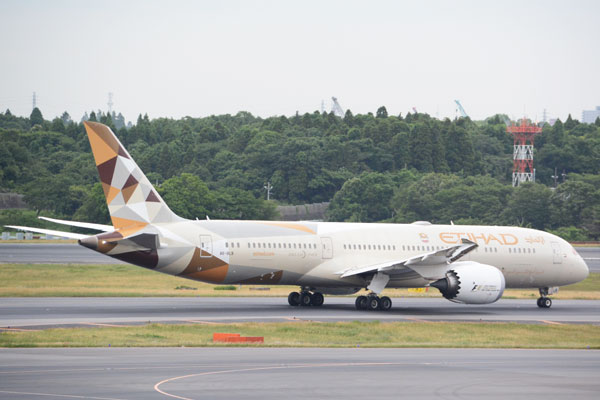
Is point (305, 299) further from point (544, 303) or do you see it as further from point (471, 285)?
point (544, 303)

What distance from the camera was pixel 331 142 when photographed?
146 m

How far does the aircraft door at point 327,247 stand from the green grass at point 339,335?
716 cm

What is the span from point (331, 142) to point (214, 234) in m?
108

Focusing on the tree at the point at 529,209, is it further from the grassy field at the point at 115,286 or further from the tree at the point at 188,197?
the grassy field at the point at 115,286

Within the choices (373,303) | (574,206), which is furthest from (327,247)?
(574,206)

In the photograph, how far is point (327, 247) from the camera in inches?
1645

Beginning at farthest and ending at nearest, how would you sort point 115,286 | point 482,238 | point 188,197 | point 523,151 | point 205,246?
point 523,151, point 188,197, point 115,286, point 482,238, point 205,246

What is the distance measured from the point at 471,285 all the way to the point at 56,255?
48.5 m

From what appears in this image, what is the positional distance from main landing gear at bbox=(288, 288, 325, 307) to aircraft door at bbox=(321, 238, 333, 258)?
2.36m

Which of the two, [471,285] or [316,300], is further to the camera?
[316,300]

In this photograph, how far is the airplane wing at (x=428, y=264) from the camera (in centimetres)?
4044

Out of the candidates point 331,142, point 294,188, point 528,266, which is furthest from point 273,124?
point 528,266

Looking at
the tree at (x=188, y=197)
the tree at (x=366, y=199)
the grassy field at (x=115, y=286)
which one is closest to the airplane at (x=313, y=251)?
the grassy field at (x=115, y=286)


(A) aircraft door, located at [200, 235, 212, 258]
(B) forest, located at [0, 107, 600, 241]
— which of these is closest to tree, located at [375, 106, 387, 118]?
(B) forest, located at [0, 107, 600, 241]
